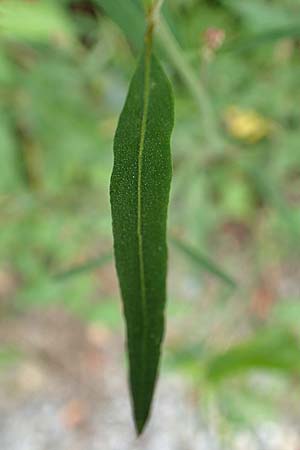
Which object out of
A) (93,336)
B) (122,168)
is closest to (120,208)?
(122,168)

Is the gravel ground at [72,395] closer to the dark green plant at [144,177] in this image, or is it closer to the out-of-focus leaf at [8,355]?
the out-of-focus leaf at [8,355]

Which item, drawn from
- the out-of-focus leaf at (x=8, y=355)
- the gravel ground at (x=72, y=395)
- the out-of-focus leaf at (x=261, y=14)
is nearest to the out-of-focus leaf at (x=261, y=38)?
the out-of-focus leaf at (x=261, y=14)

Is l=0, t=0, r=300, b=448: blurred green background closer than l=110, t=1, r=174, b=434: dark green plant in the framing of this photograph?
No

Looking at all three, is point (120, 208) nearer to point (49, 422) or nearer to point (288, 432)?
point (288, 432)

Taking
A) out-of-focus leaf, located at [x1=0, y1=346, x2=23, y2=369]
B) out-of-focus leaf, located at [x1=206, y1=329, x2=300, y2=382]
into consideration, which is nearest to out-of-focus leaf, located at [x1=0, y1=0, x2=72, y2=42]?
out-of-focus leaf, located at [x1=206, y1=329, x2=300, y2=382]

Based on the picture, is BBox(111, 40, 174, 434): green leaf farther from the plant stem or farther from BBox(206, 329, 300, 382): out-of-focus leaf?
BBox(206, 329, 300, 382): out-of-focus leaf
